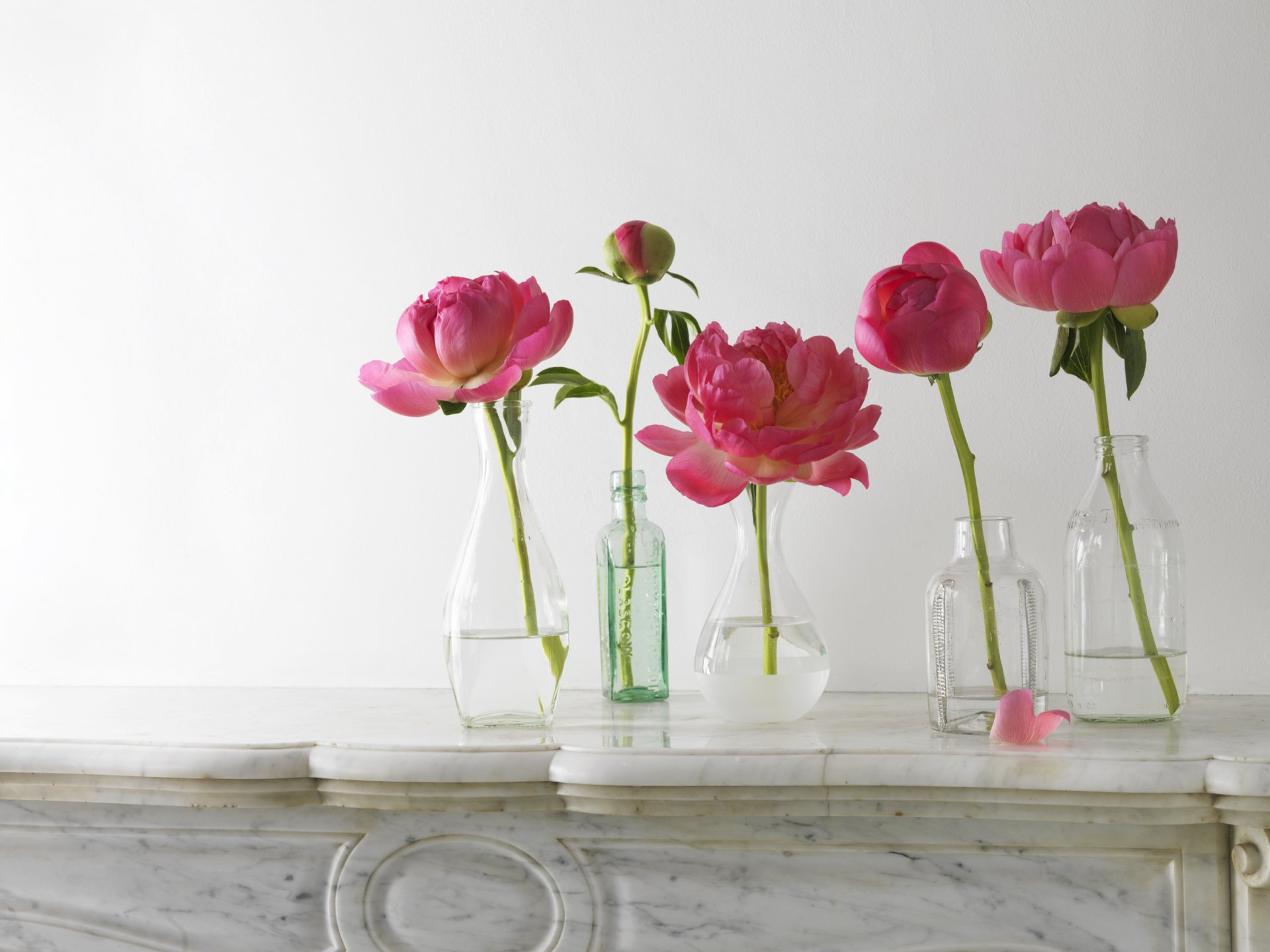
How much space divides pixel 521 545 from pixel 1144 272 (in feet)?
1.67

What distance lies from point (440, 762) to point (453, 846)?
0.09 meters

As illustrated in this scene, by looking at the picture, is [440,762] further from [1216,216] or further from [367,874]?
[1216,216]

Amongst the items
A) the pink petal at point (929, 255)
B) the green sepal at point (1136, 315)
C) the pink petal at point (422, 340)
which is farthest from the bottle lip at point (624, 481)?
the green sepal at point (1136, 315)

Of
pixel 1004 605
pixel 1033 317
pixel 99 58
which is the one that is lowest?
pixel 1004 605

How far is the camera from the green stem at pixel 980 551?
0.82 meters

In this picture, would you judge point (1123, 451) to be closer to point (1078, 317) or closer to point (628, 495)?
point (1078, 317)

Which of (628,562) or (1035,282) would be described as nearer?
(1035,282)

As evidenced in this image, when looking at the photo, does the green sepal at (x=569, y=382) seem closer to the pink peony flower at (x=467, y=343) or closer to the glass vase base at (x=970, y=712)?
the pink peony flower at (x=467, y=343)

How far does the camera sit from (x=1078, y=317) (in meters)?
0.81

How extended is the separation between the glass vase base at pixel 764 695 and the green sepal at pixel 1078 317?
325mm

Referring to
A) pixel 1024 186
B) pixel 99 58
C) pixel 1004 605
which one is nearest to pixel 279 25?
pixel 99 58

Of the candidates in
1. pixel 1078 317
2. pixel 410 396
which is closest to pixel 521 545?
pixel 410 396

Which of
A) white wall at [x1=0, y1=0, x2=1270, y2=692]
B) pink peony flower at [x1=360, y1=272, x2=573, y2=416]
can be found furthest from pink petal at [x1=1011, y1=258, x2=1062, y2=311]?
pink peony flower at [x1=360, y1=272, x2=573, y2=416]

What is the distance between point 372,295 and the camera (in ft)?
3.79
